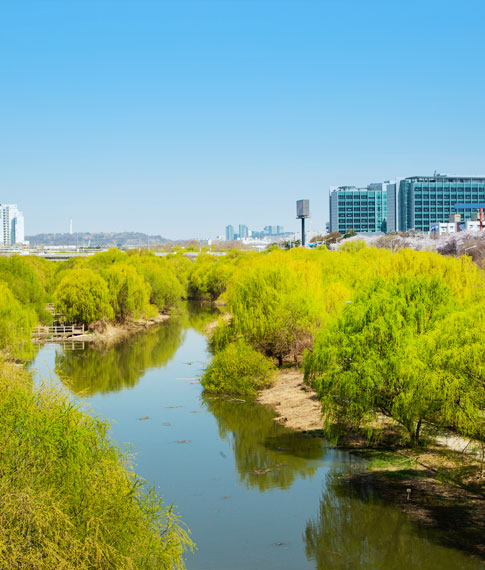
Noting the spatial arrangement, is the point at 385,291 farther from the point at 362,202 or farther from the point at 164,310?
the point at 362,202

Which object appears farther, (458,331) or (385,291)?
(385,291)

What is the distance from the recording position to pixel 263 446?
24781 millimetres

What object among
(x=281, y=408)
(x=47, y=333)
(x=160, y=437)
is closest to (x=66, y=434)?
(x=160, y=437)

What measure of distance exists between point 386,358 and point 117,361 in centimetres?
2412

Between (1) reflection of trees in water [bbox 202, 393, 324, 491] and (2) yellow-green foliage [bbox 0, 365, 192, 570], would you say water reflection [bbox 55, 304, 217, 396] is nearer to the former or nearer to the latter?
(1) reflection of trees in water [bbox 202, 393, 324, 491]

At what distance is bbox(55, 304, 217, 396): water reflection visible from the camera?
118 ft

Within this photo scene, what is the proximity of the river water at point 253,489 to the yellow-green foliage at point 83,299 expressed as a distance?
1825 cm

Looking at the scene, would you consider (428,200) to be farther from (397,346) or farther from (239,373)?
(397,346)

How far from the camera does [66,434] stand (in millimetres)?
13016

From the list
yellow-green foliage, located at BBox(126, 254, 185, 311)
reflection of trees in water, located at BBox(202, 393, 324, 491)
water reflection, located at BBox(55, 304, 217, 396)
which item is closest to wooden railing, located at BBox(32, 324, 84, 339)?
water reflection, located at BBox(55, 304, 217, 396)

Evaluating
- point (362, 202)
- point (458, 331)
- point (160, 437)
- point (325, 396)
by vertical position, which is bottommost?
point (160, 437)

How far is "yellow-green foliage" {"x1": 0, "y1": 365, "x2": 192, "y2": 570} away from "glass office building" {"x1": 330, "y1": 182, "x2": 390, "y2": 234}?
17066 cm

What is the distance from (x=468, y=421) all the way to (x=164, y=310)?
55.6 meters

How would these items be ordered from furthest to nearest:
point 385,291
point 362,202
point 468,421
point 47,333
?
point 362,202, point 47,333, point 385,291, point 468,421
